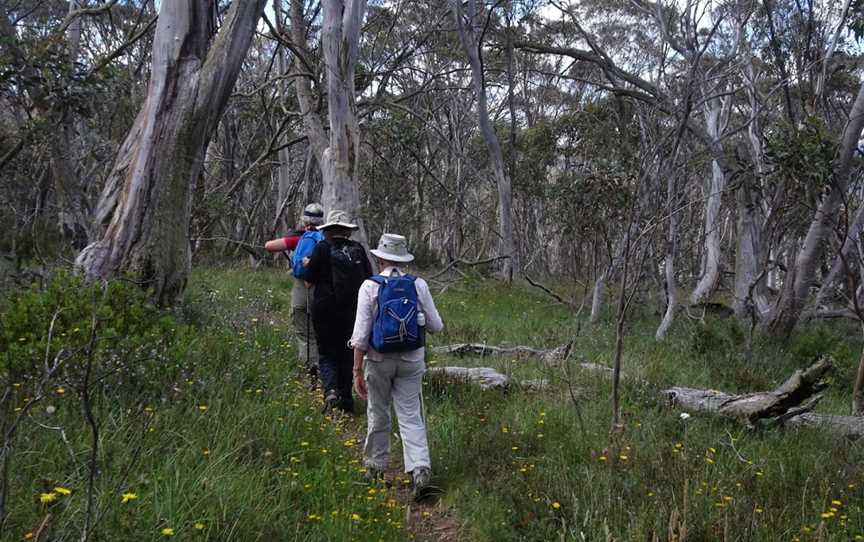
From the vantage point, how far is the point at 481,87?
1474cm

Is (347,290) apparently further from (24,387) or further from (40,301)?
(24,387)

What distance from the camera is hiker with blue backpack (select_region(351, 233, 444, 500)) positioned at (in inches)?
169

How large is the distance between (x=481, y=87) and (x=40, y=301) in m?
11.5

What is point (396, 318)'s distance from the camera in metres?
4.29

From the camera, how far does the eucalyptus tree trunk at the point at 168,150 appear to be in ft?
20.7

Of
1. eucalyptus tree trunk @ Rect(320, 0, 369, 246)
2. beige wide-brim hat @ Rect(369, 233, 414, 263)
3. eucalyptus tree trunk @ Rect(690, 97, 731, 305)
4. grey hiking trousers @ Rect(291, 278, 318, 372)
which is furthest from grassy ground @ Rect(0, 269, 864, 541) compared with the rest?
eucalyptus tree trunk @ Rect(690, 97, 731, 305)

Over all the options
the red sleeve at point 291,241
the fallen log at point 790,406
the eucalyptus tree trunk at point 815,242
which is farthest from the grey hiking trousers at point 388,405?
the eucalyptus tree trunk at point 815,242

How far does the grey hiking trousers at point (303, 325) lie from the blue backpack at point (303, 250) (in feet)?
1.48

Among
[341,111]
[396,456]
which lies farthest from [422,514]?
[341,111]

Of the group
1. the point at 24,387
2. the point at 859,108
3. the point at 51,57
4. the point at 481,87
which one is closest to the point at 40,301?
the point at 24,387

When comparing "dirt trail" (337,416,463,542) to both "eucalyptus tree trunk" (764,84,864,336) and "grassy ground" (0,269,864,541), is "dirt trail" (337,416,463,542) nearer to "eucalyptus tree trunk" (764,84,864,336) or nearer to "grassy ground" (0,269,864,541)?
"grassy ground" (0,269,864,541)

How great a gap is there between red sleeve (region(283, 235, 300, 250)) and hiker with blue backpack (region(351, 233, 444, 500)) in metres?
2.13

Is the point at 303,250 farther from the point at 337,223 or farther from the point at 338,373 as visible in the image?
the point at 338,373

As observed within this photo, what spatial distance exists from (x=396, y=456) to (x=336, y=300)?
130cm
